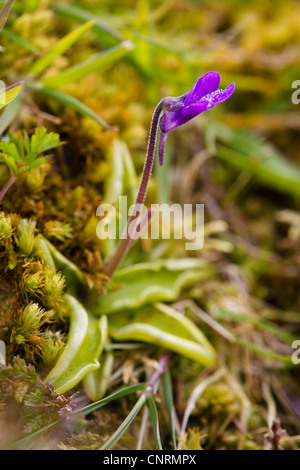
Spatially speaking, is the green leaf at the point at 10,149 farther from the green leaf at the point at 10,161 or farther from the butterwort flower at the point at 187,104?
the butterwort flower at the point at 187,104

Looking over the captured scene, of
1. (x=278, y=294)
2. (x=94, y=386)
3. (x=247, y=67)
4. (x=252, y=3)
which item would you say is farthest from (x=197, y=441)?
(x=252, y=3)

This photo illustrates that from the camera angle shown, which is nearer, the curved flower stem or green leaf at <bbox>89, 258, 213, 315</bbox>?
the curved flower stem

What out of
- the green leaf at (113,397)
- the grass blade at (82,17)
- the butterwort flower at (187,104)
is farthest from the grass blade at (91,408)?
the grass blade at (82,17)

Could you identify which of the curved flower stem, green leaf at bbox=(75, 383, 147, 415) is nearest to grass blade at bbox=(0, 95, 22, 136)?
the curved flower stem

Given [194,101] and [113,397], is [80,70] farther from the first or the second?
[113,397]

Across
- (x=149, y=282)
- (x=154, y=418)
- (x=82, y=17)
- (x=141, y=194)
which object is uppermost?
(x=82, y=17)

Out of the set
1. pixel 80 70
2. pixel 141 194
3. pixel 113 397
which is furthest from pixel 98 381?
pixel 80 70

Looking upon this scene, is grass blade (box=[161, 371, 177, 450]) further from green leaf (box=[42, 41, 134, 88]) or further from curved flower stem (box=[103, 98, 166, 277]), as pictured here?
green leaf (box=[42, 41, 134, 88])
